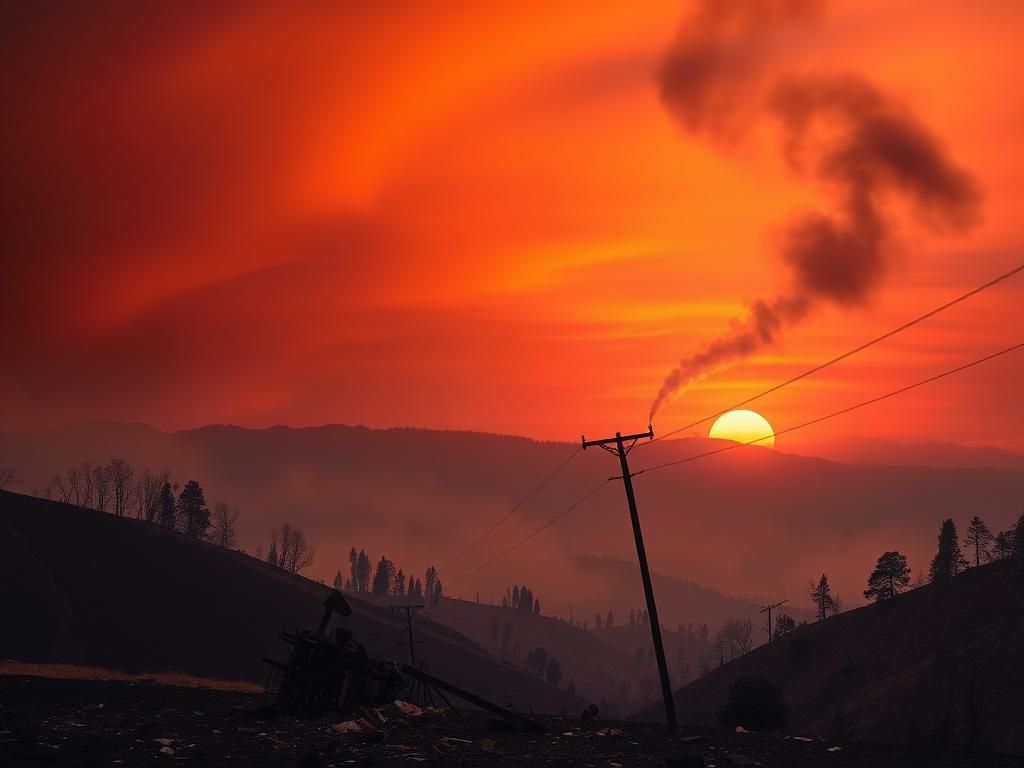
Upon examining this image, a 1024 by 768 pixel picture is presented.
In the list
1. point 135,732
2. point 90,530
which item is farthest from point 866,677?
point 90,530

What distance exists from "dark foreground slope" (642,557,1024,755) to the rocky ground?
30186 millimetres

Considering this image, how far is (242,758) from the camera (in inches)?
1121

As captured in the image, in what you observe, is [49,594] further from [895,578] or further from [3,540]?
[895,578]

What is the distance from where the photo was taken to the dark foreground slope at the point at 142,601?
382 feet

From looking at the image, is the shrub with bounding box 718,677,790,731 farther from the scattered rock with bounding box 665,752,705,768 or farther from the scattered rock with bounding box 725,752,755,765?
the scattered rock with bounding box 665,752,705,768

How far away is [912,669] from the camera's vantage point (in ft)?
328

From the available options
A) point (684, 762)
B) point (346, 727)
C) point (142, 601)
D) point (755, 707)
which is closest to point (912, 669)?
point (755, 707)

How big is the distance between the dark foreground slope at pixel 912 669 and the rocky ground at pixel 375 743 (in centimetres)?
Result: 3019

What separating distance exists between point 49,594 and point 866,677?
345 feet

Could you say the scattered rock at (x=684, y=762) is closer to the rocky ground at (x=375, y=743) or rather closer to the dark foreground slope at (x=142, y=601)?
the rocky ground at (x=375, y=743)

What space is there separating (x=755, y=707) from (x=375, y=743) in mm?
56783

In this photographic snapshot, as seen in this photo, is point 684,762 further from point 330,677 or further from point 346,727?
point 330,677

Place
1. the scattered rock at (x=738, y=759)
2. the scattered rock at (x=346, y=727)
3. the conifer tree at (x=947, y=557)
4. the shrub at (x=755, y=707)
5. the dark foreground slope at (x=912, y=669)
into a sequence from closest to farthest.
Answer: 1. the scattered rock at (x=738, y=759)
2. the scattered rock at (x=346, y=727)
3. the dark foreground slope at (x=912, y=669)
4. the shrub at (x=755, y=707)
5. the conifer tree at (x=947, y=557)

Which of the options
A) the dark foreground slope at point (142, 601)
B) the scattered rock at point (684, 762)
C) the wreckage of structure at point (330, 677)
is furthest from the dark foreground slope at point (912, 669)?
the dark foreground slope at point (142, 601)
